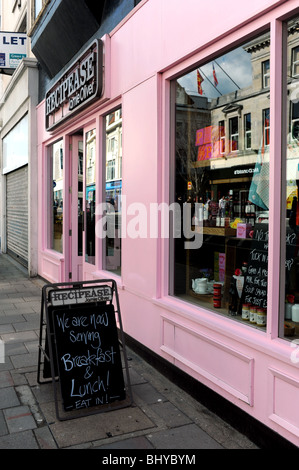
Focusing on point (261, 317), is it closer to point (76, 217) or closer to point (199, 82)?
point (199, 82)

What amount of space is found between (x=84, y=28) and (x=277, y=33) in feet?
14.8

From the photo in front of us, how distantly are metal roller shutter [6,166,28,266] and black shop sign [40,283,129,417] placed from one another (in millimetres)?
8334

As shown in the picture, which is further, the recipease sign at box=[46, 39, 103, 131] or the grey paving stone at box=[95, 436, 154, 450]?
the recipease sign at box=[46, 39, 103, 131]

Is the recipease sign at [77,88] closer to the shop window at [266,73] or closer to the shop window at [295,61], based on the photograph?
the shop window at [266,73]

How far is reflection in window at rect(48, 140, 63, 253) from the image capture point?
28.7ft

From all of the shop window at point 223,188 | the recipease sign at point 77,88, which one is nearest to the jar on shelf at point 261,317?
the shop window at point 223,188

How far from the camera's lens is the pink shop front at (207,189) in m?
3.09

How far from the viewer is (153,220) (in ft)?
15.2

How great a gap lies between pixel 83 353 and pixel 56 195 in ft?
19.7

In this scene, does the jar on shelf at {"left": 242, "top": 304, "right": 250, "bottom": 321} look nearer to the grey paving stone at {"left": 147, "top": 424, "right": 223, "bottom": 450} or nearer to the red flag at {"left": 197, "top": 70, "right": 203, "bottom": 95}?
the grey paving stone at {"left": 147, "top": 424, "right": 223, "bottom": 450}

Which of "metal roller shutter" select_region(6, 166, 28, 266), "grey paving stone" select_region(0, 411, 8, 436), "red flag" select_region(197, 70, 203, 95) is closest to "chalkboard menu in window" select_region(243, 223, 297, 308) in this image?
"red flag" select_region(197, 70, 203, 95)

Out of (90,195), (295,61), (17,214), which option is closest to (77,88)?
(90,195)

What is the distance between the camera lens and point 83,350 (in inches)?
144
